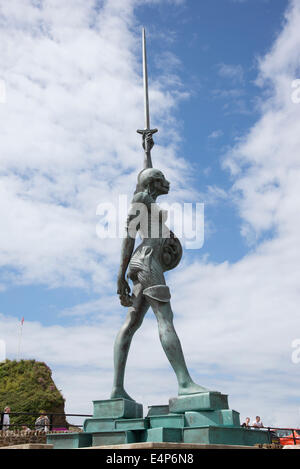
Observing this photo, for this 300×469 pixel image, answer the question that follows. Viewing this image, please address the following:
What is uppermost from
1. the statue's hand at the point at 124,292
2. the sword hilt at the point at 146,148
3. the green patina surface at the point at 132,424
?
the sword hilt at the point at 146,148

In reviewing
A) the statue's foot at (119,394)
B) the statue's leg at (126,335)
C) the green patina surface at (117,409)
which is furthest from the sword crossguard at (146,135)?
the green patina surface at (117,409)

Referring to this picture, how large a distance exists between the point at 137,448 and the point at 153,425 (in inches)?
47.2

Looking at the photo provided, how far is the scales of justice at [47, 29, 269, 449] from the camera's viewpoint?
660 cm

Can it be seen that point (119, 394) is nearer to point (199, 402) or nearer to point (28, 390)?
point (199, 402)

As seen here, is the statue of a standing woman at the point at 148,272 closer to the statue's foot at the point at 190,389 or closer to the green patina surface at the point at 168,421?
the statue's foot at the point at 190,389

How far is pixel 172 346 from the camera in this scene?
289 inches

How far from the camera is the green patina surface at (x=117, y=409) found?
719cm

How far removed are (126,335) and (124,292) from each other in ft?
2.37

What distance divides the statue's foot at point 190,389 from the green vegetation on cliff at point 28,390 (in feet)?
46.1

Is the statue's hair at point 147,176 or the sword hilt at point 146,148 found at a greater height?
the sword hilt at point 146,148

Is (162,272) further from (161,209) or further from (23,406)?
(23,406)

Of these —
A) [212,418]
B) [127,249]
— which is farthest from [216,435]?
[127,249]

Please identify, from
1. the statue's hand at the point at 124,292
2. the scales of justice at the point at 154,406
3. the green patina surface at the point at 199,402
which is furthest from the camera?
the statue's hand at the point at 124,292
